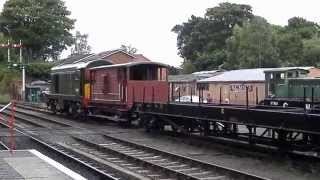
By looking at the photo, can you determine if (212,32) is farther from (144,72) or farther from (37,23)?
(144,72)

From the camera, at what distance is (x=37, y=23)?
92.0 m

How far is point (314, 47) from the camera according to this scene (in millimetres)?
85375

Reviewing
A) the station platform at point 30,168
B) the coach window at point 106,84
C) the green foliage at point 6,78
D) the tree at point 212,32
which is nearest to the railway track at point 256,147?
the station platform at point 30,168

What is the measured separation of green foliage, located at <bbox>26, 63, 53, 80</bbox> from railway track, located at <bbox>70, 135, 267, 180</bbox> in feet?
204

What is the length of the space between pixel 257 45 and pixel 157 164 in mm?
69378

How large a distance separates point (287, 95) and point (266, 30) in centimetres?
5602

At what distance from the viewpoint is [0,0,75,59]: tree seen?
9138 cm

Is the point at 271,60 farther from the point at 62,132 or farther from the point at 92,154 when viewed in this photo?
the point at 92,154

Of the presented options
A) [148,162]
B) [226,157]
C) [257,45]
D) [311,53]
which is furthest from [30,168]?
[311,53]

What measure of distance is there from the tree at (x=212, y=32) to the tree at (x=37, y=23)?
72.6ft

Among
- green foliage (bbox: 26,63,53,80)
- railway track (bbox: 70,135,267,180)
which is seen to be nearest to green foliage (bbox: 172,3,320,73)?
green foliage (bbox: 26,63,53,80)

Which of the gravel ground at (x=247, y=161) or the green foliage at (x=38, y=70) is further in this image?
the green foliage at (x=38, y=70)

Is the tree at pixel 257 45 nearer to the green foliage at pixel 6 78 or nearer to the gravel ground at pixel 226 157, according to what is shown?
the green foliage at pixel 6 78

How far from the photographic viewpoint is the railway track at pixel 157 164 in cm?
1239
